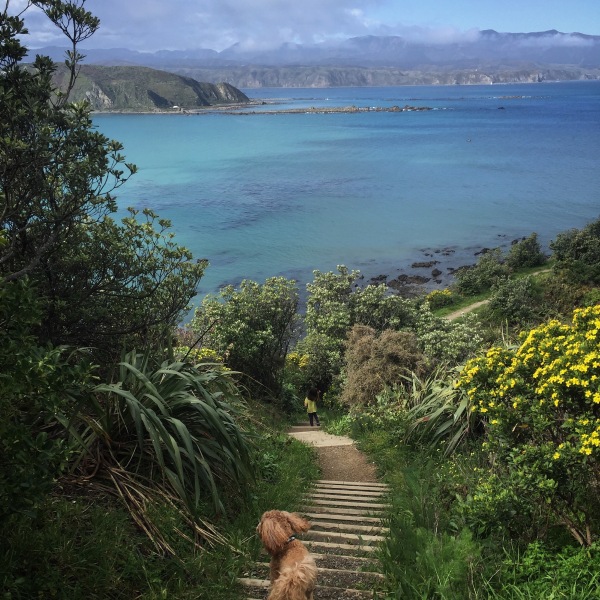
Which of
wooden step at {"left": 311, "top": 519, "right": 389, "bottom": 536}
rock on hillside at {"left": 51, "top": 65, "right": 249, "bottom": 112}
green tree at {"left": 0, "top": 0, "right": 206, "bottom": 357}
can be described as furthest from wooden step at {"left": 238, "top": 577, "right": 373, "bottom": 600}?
rock on hillside at {"left": 51, "top": 65, "right": 249, "bottom": 112}

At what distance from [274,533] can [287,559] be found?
178mm

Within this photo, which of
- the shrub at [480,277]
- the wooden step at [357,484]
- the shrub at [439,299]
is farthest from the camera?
the shrub at [480,277]

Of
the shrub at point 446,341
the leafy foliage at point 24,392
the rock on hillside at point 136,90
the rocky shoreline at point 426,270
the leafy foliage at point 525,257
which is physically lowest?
the rocky shoreline at point 426,270

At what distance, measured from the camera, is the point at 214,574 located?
4.58m

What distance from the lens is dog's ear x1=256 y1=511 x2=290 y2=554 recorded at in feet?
12.5

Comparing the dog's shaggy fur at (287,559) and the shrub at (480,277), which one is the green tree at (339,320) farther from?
the shrub at (480,277)

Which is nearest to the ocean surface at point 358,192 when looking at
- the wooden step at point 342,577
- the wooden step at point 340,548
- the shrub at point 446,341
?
the shrub at point 446,341

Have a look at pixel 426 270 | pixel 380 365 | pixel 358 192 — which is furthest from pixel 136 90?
pixel 380 365

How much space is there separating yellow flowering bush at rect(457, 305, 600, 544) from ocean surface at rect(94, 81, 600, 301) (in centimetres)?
2677

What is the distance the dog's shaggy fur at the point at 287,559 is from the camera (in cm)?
361

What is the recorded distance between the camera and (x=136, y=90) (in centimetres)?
16738

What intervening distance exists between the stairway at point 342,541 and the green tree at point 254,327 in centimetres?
810

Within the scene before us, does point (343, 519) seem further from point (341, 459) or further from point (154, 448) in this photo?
point (341, 459)

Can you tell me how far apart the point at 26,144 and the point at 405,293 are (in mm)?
26697
